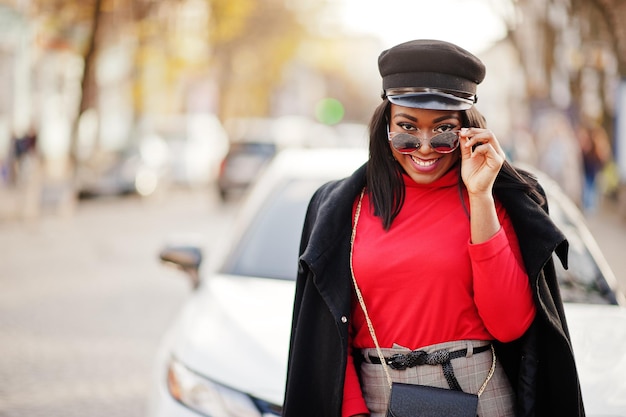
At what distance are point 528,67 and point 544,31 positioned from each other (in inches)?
161

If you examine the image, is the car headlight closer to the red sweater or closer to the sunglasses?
the red sweater

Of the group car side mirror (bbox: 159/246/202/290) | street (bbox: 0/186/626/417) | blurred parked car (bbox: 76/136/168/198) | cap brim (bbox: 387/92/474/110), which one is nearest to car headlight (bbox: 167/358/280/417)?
car side mirror (bbox: 159/246/202/290)

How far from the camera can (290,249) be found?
4.34 m

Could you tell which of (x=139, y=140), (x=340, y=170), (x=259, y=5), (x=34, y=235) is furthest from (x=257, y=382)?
(x=259, y=5)

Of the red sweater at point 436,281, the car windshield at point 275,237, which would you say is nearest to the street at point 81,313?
the car windshield at point 275,237

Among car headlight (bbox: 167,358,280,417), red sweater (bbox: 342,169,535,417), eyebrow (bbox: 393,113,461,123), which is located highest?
eyebrow (bbox: 393,113,461,123)

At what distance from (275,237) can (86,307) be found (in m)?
4.93

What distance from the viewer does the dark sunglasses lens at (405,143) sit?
2303 mm

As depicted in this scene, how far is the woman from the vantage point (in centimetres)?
224

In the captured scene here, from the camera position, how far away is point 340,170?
15.0ft

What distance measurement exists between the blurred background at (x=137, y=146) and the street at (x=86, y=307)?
0.08 ft

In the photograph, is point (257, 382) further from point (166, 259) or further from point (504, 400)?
point (166, 259)

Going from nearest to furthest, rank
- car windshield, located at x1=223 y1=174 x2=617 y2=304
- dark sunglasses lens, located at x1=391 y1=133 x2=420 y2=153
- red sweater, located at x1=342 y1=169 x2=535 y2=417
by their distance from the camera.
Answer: red sweater, located at x1=342 y1=169 x2=535 y2=417
dark sunglasses lens, located at x1=391 y1=133 x2=420 y2=153
car windshield, located at x1=223 y1=174 x2=617 y2=304

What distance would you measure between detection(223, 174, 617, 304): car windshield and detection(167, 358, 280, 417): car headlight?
3.02 ft
